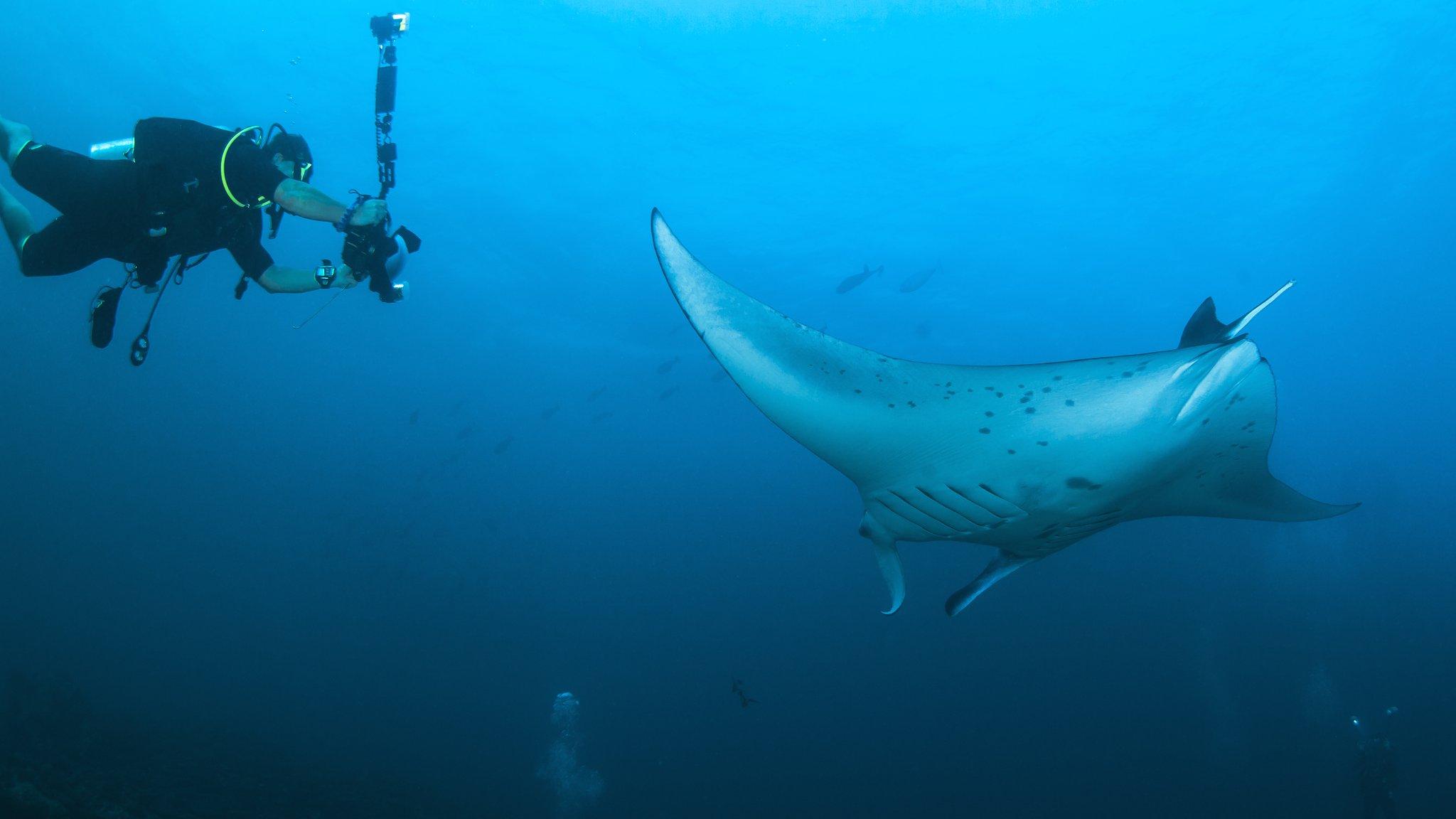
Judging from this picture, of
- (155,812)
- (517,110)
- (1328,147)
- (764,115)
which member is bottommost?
(155,812)

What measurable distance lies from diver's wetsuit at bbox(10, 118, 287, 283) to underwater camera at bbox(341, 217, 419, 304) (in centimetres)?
54

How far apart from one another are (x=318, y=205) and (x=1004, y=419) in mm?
3117

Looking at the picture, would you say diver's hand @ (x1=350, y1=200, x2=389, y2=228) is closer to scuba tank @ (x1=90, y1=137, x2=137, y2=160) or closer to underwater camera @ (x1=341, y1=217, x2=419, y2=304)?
underwater camera @ (x1=341, y1=217, x2=419, y2=304)

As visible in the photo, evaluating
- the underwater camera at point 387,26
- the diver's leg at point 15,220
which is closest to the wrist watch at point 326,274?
the diver's leg at point 15,220

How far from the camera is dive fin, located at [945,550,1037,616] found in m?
2.92

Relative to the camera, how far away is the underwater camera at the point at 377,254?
2877 millimetres

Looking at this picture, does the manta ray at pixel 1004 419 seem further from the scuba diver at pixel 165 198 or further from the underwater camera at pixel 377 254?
the scuba diver at pixel 165 198

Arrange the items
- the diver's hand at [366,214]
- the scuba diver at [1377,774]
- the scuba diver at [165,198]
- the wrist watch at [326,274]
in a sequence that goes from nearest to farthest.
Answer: the diver's hand at [366,214], the scuba diver at [165,198], the wrist watch at [326,274], the scuba diver at [1377,774]

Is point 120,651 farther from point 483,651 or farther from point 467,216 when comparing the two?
point 467,216

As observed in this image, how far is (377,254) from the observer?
2.92 m

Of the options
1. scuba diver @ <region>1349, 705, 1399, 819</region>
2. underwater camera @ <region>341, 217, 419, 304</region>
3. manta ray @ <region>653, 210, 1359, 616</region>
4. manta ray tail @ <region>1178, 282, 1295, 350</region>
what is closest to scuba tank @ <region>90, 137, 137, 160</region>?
underwater camera @ <region>341, 217, 419, 304</region>

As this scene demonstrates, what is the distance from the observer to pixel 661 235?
219 centimetres

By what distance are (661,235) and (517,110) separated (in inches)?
444

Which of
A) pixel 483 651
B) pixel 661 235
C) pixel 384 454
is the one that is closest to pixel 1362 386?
pixel 661 235
